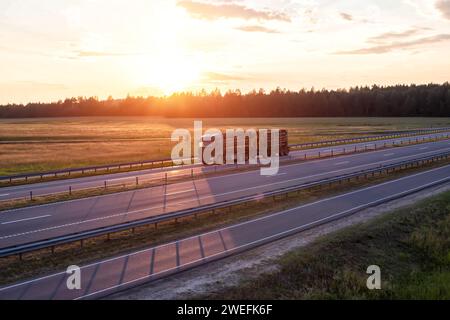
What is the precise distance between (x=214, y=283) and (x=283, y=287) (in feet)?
6.41

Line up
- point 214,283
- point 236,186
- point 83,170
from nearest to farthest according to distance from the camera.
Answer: point 214,283, point 236,186, point 83,170

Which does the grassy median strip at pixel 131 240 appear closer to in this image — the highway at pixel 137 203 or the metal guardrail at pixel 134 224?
the metal guardrail at pixel 134 224

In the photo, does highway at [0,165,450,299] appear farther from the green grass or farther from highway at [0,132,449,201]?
highway at [0,132,449,201]

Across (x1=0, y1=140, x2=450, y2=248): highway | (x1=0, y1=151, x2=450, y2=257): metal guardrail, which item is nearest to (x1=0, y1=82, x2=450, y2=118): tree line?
(x1=0, y1=140, x2=450, y2=248): highway

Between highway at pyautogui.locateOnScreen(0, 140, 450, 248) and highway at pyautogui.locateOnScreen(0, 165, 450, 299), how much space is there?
185 inches

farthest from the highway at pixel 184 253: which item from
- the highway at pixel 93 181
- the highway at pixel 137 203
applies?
the highway at pixel 93 181

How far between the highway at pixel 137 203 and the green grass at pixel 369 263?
9.14 metres

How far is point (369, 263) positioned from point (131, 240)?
8.62 metres

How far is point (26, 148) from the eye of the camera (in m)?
68.3

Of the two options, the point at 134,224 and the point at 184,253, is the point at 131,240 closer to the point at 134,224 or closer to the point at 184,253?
the point at 134,224

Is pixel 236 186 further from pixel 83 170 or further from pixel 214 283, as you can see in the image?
pixel 214 283

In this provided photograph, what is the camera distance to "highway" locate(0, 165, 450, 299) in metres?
14.1
